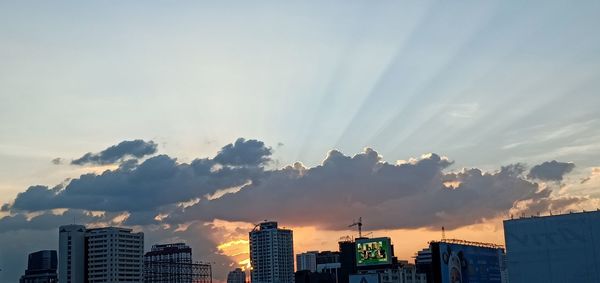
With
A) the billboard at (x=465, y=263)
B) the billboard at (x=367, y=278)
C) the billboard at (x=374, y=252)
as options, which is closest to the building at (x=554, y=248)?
the billboard at (x=465, y=263)

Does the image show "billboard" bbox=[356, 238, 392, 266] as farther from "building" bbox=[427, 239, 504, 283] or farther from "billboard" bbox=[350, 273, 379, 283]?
"building" bbox=[427, 239, 504, 283]

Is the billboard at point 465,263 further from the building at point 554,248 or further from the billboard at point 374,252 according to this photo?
the billboard at point 374,252

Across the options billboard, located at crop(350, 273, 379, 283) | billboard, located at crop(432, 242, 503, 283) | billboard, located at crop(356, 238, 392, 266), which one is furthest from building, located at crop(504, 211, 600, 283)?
billboard, located at crop(356, 238, 392, 266)

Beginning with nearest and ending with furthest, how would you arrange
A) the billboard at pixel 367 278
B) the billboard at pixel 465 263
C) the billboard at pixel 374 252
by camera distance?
the billboard at pixel 465 263, the billboard at pixel 367 278, the billboard at pixel 374 252

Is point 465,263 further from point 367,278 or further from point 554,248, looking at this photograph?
point 367,278

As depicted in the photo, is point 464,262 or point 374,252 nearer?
point 464,262

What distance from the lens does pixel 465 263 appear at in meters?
138

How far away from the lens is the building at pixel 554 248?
318 ft

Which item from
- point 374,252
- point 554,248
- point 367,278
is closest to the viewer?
point 554,248

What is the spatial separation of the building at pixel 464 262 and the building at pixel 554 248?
31.3 m

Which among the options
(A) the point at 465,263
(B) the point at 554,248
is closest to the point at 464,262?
(A) the point at 465,263

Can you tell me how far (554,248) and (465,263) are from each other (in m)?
40.1

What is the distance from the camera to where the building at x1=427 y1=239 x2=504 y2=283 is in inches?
5226

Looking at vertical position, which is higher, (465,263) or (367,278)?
(465,263)
